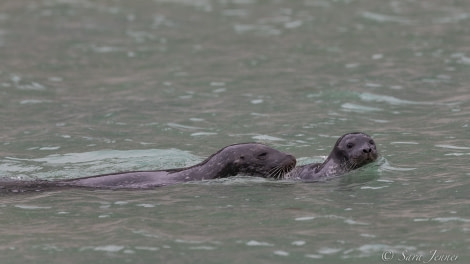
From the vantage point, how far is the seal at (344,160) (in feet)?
34.7

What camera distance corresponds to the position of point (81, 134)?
532 inches

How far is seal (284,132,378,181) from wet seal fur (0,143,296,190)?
19 cm

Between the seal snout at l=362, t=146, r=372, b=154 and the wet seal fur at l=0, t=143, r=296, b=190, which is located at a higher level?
the seal snout at l=362, t=146, r=372, b=154

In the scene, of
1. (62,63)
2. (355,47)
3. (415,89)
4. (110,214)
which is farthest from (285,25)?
(110,214)

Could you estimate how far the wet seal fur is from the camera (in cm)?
1041

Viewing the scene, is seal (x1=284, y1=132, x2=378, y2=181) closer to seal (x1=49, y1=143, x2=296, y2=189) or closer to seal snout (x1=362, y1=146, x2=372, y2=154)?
seal snout (x1=362, y1=146, x2=372, y2=154)

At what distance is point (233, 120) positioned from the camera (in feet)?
46.0

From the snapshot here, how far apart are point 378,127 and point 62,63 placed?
810cm

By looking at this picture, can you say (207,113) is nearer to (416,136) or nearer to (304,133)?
(304,133)
